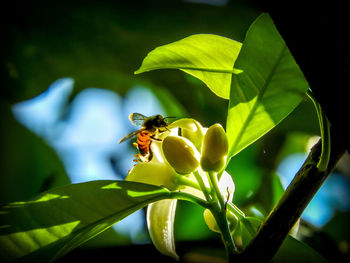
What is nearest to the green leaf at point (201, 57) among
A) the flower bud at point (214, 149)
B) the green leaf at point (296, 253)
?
the flower bud at point (214, 149)

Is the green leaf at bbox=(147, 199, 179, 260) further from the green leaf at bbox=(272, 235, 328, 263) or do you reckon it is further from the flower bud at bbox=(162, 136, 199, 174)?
the green leaf at bbox=(272, 235, 328, 263)

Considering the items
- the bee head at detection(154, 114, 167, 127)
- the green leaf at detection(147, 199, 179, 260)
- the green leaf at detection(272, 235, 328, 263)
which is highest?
the bee head at detection(154, 114, 167, 127)

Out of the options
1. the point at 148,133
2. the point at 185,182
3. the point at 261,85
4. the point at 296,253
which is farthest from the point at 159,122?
the point at 296,253

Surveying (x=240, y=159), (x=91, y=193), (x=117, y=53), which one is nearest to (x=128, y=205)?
(x=91, y=193)

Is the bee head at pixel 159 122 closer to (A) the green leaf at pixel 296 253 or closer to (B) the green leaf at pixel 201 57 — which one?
(B) the green leaf at pixel 201 57

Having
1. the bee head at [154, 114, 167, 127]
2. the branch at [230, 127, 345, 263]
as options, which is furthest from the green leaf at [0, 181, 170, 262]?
the bee head at [154, 114, 167, 127]

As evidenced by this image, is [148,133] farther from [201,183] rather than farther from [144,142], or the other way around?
[201,183]
